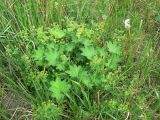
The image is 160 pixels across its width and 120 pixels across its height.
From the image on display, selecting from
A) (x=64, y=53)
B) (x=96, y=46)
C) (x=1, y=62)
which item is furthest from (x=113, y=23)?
(x=1, y=62)

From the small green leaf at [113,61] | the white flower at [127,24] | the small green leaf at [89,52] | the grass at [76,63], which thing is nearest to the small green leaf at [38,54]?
the grass at [76,63]

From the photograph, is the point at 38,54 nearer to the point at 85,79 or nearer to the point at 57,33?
the point at 57,33

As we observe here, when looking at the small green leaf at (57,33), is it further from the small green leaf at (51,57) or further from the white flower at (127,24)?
the white flower at (127,24)

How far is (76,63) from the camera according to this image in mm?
2139

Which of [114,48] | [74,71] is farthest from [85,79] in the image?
[114,48]

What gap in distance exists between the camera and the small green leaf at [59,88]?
6.31 feet

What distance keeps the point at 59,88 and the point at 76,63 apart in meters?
0.26

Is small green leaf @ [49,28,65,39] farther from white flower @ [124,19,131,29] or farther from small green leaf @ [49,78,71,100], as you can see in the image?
white flower @ [124,19,131,29]

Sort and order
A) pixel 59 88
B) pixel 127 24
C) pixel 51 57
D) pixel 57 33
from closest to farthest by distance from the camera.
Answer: pixel 59 88 < pixel 51 57 < pixel 57 33 < pixel 127 24

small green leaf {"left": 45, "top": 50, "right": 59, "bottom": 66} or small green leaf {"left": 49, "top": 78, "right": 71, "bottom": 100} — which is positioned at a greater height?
small green leaf {"left": 45, "top": 50, "right": 59, "bottom": 66}

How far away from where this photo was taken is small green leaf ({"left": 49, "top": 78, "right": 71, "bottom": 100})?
6.31 feet

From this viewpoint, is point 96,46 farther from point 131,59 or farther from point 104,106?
point 104,106

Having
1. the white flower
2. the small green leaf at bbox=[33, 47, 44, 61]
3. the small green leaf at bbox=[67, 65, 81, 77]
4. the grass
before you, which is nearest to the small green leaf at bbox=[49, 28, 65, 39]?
the grass

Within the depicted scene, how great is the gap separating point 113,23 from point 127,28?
0.33 feet
